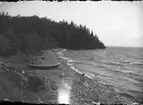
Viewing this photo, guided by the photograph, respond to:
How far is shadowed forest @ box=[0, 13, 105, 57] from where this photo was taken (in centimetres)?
353

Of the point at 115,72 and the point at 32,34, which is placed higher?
the point at 32,34

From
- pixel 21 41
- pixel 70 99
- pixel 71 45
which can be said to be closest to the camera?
pixel 70 99

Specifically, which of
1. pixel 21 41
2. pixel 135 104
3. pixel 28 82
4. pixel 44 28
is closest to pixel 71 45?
pixel 44 28

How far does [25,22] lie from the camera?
361 cm

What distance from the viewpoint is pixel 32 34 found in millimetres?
3846

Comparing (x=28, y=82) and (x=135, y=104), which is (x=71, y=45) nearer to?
(x=28, y=82)

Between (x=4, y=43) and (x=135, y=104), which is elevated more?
(x=4, y=43)

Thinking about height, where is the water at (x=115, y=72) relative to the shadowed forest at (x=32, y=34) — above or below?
below

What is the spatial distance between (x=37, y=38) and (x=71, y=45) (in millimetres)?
1094

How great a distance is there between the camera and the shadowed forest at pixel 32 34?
3533 millimetres

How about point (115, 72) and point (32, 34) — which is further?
point (115, 72)

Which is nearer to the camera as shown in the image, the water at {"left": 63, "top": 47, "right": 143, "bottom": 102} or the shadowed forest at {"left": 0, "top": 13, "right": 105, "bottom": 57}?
the shadowed forest at {"left": 0, "top": 13, "right": 105, "bottom": 57}

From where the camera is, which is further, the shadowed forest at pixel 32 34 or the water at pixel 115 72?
the water at pixel 115 72

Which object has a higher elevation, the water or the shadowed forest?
the shadowed forest
